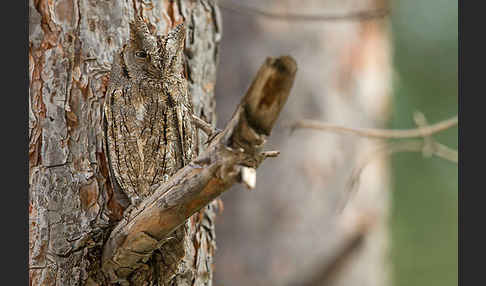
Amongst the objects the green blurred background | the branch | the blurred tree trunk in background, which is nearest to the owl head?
the branch

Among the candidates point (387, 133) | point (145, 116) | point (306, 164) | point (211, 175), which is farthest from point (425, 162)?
point (211, 175)

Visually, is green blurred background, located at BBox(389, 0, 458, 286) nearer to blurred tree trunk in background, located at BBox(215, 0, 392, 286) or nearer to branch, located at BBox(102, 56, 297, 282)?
blurred tree trunk in background, located at BBox(215, 0, 392, 286)

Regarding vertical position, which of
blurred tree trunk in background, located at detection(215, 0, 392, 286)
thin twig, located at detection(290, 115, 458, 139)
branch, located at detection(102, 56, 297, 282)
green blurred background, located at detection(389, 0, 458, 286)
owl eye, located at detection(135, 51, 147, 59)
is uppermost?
owl eye, located at detection(135, 51, 147, 59)

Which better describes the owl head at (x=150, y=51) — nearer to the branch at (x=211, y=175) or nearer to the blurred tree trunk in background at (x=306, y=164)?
the branch at (x=211, y=175)

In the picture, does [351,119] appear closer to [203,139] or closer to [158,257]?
[203,139]

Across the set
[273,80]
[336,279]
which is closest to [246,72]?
[336,279]

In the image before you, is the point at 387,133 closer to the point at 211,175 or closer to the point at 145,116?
the point at 145,116

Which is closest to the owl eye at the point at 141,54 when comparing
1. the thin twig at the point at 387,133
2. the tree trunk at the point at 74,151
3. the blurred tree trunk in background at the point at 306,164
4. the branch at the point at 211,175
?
the tree trunk at the point at 74,151
